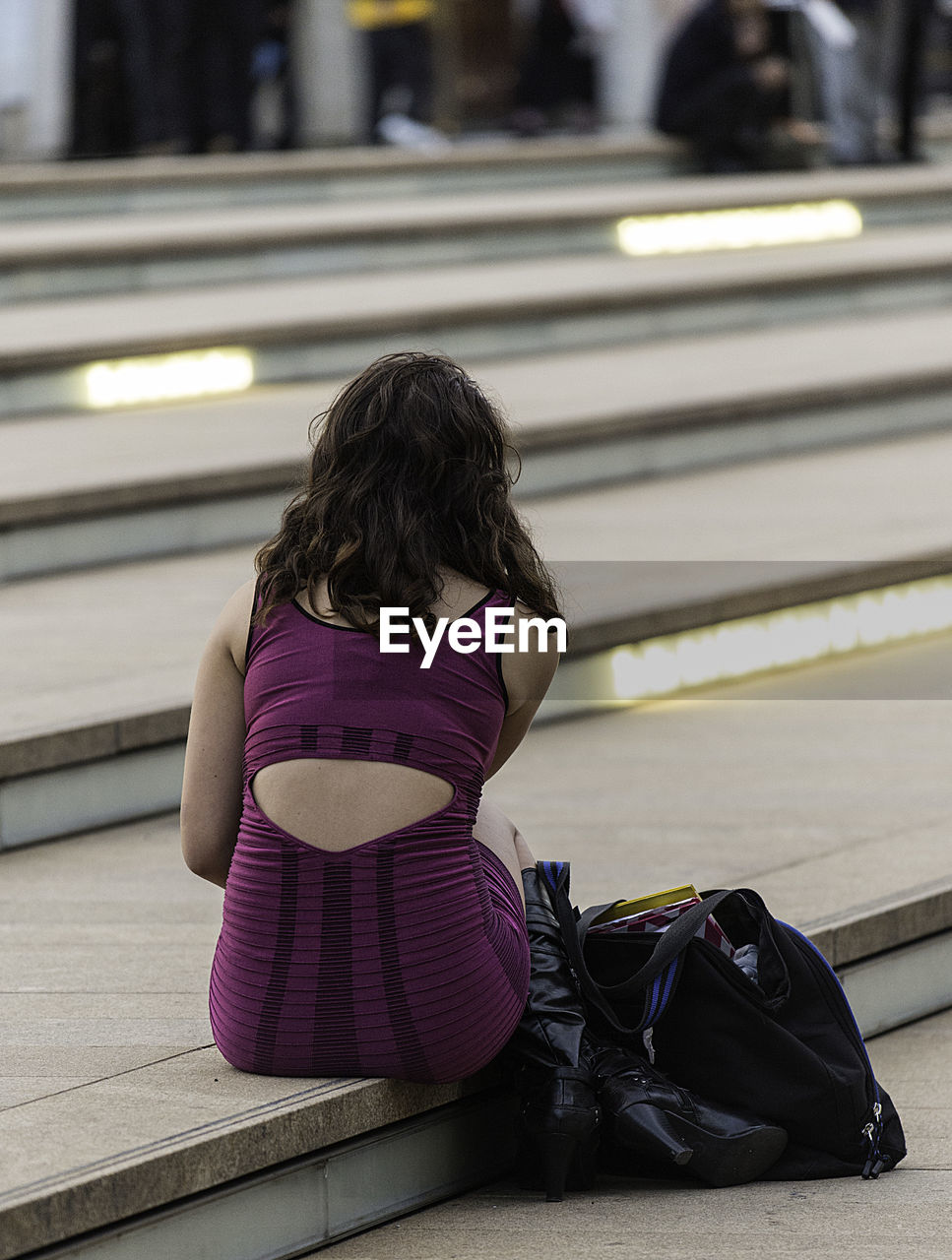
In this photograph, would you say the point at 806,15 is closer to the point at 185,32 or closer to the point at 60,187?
the point at 185,32

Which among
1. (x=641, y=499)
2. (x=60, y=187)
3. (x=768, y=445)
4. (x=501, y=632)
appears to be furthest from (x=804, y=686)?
(x=60, y=187)

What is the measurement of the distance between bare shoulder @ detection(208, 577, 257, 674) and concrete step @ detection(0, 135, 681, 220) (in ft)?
19.2

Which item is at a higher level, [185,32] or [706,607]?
[185,32]

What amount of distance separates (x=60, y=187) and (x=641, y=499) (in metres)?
3.61

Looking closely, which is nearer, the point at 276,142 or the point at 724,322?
the point at 724,322

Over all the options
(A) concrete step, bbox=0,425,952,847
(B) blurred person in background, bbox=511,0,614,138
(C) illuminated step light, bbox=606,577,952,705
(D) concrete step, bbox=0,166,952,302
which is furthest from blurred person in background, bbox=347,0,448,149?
(C) illuminated step light, bbox=606,577,952,705

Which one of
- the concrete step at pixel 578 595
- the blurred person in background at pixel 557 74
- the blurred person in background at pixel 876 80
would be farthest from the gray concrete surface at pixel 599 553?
the blurred person in background at pixel 557 74

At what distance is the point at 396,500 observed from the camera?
2.24 meters

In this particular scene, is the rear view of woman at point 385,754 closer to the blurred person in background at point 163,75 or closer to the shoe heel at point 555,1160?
the shoe heel at point 555,1160

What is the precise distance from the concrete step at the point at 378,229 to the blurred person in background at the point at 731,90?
0.73 ft

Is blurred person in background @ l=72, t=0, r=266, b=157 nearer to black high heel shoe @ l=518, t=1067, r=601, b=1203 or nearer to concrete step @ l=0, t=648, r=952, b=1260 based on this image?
concrete step @ l=0, t=648, r=952, b=1260

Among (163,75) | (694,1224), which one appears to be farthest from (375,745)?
(163,75)

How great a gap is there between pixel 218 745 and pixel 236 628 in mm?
160

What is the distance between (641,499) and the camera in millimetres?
5352
